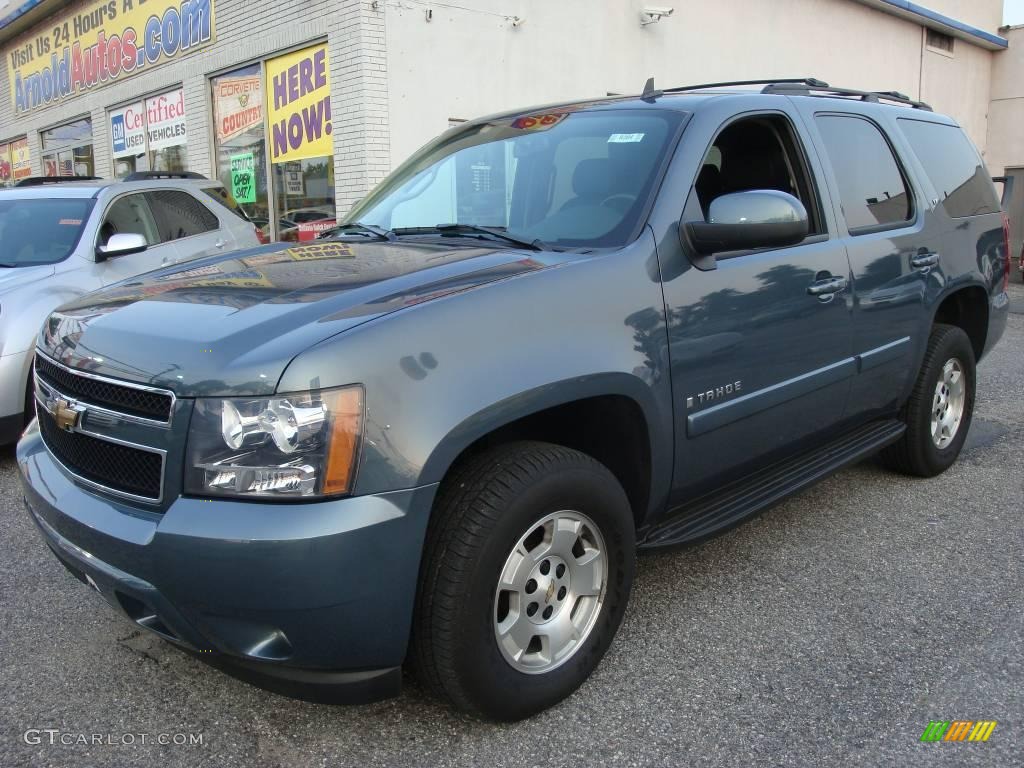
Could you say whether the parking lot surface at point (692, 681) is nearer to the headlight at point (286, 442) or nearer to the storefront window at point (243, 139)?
the headlight at point (286, 442)

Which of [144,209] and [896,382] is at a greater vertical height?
[144,209]

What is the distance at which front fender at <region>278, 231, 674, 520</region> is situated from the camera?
2.11 m

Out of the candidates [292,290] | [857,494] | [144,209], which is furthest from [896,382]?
[144,209]

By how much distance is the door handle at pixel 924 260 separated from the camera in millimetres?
4051

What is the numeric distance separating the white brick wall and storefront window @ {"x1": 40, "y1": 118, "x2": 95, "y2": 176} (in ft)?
7.45

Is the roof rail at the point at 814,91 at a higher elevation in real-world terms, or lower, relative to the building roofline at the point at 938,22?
lower

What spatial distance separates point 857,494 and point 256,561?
135 inches

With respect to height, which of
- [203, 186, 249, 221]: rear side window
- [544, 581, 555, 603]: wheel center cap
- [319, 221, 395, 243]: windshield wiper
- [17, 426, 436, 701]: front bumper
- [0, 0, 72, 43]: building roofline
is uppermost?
[0, 0, 72, 43]: building roofline

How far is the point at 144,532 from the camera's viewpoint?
7.10ft

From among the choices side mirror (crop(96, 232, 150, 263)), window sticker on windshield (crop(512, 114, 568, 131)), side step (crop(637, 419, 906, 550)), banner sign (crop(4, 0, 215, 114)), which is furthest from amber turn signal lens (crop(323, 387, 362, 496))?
banner sign (crop(4, 0, 215, 114))

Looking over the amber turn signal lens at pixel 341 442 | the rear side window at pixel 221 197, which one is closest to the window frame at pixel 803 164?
the amber turn signal lens at pixel 341 442

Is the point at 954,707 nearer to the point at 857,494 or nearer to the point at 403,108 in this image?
the point at 857,494

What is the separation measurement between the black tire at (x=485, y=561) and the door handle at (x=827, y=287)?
1349 mm

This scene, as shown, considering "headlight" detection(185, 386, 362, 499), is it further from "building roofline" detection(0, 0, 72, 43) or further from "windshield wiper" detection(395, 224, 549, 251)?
A: "building roofline" detection(0, 0, 72, 43)
